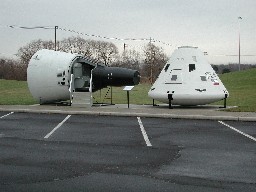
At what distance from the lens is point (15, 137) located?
11883mm

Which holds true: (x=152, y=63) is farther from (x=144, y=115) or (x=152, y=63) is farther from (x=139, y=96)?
(x=144, y=115)

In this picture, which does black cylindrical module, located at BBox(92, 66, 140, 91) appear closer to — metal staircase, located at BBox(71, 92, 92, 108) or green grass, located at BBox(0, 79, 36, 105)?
metal staircase, located at BBox(71, 92, 92, 108)

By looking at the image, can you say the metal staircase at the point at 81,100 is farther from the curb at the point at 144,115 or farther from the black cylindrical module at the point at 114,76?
the curb at the point at 144,115

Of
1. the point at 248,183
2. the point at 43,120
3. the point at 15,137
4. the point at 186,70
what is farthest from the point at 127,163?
the point at 186,70

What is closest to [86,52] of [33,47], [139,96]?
[33,47]

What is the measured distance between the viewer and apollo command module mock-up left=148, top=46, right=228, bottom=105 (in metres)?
19.7

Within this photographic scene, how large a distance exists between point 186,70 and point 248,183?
45.8 feet

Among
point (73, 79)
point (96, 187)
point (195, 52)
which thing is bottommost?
point (96, 187)

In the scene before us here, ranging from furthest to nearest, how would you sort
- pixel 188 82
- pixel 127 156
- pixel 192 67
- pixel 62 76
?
1. pixel 62 76
2. pixel 192 67
3. pixel 188 82
4. pixel 127 156

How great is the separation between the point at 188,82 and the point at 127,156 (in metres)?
11.4

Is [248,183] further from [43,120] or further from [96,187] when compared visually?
[43,120]

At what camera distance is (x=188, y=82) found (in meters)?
19.9

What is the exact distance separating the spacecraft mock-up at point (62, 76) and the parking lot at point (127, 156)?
22.0ft

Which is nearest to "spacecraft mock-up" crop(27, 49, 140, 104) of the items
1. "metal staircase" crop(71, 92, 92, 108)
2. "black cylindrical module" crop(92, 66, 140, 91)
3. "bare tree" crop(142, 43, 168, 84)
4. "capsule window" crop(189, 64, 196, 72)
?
"black cylindrical module" crop(92, 66, 140, 91)
